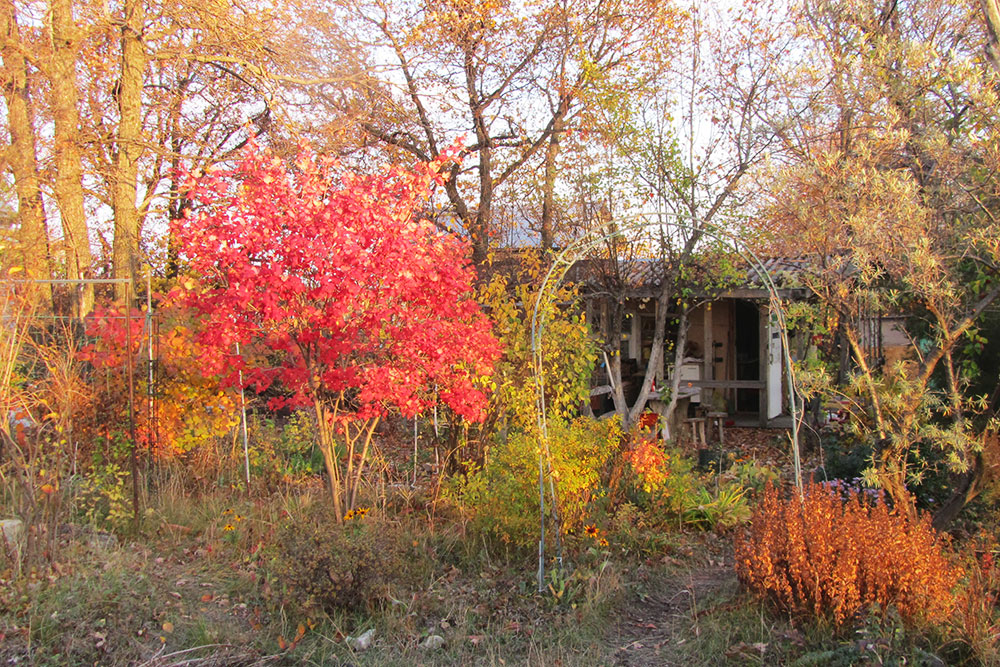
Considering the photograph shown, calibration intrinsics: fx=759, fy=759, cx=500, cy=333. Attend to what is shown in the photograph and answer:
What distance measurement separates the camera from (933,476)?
246 inches

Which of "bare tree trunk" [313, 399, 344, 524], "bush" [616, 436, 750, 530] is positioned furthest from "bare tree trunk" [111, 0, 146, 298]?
"bush" [616, 436, 750, 530]

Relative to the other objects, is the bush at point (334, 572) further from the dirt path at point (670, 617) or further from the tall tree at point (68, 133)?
the tall tree at point (68, 133)

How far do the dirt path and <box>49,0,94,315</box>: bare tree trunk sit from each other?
7181 mm

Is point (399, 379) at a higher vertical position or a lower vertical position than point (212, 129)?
lower

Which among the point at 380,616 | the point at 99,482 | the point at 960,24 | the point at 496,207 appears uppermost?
the point at 960,24

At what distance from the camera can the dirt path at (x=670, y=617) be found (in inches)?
152

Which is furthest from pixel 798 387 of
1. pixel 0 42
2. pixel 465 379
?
pixel 0 42

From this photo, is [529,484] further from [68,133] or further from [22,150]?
[22,150]

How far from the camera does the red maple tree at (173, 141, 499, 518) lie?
4.71 m

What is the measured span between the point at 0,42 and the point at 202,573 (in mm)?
7043

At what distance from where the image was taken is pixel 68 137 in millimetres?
8719

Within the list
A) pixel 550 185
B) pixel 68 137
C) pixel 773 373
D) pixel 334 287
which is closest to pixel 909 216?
pixel 334 287

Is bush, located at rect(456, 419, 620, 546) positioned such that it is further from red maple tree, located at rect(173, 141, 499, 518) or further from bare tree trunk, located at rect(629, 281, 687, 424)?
bare tree trunk, located at rect(629, 281, 687, 424)

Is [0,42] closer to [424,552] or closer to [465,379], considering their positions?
[465,379]
